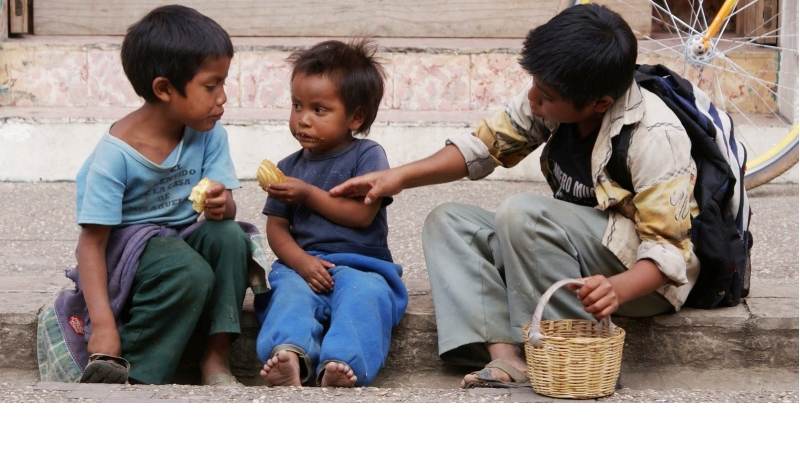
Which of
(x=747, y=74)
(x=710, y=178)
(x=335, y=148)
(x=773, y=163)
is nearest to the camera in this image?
(x=710, y=178)

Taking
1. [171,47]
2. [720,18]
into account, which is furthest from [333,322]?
[720,18]

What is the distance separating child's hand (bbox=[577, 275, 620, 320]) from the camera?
295 cm

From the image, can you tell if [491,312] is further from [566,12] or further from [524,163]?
[524,163]

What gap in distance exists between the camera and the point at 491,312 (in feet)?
11.2

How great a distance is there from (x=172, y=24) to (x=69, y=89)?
2989 mm

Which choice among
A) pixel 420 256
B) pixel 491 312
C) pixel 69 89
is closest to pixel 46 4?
pixel 69 89

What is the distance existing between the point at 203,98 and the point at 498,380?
1153 millimetres

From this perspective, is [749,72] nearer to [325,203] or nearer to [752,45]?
[752,45]

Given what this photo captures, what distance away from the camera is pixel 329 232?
11.6 feet

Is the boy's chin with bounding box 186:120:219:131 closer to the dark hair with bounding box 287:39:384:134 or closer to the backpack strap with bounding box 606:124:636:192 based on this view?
the dark hair with bounding box 287:39:384:134

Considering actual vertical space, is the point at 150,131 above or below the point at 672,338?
above

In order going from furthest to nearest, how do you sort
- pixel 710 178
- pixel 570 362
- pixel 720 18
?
pixel 720 18, pixel 710 178, pixel 570 362

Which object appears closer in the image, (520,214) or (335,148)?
(520,214)

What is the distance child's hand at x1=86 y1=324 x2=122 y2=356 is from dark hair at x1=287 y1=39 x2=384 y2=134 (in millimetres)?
953
